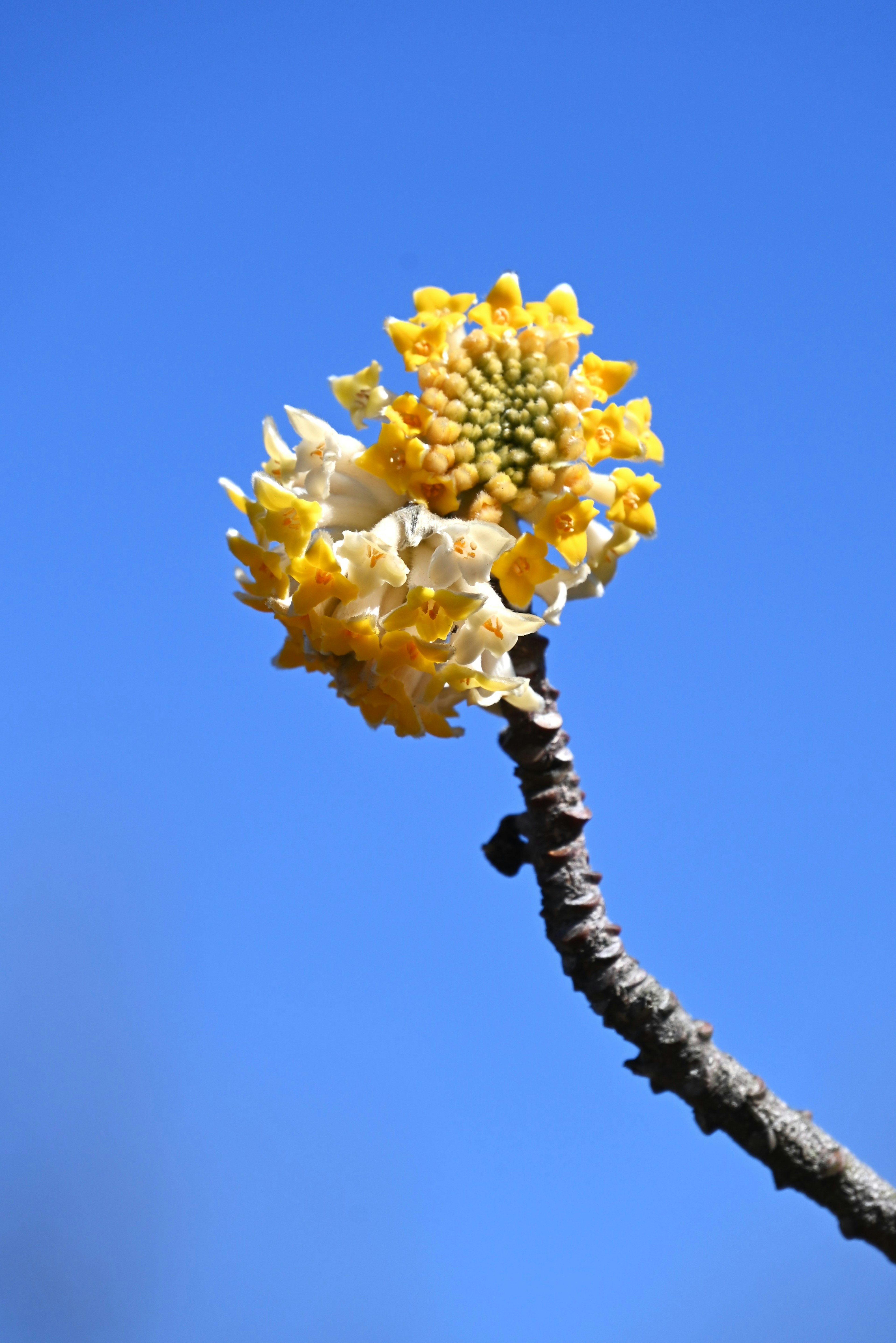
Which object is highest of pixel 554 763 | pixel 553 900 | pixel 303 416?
pixel 303 416

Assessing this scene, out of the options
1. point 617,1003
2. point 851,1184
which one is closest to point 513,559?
point 617,1003

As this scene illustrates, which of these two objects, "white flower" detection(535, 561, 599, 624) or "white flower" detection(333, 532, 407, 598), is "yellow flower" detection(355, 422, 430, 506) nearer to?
"white flower" detection(333, 532, 407, 598)

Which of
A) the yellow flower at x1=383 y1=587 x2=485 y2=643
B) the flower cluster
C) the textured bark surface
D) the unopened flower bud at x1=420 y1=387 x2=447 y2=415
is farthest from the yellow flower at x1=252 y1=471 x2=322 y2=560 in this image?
the textured bark surface

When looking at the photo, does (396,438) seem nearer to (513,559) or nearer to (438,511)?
(438,511)

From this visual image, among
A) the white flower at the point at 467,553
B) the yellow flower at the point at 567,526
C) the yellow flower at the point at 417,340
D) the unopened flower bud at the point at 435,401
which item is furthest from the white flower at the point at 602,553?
the yellow flower at the point at 417,340

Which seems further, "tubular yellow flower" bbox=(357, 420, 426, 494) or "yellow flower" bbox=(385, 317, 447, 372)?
"yellow flower" bbox=(385, 317, 447, 372)

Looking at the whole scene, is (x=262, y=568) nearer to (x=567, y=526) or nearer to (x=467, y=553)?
(x=467, y=553)
